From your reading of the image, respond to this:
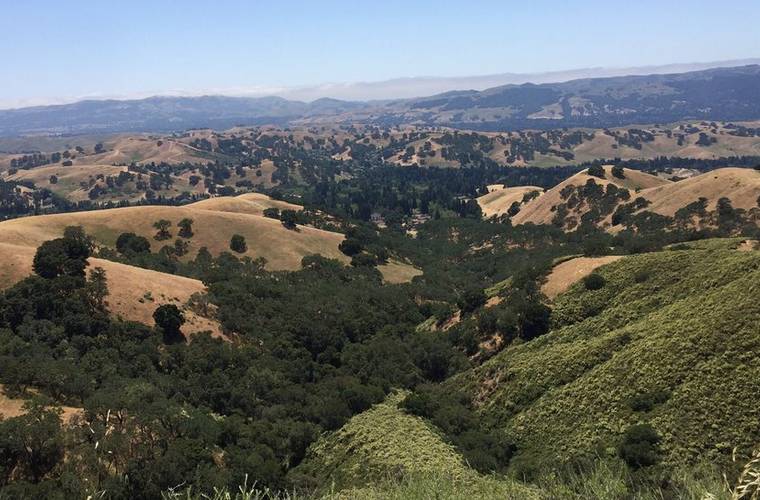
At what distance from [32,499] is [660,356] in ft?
151

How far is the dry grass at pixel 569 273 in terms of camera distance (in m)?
65.6

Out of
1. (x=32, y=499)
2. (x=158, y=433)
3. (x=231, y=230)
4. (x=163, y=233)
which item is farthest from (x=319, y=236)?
(x=32, y=499)

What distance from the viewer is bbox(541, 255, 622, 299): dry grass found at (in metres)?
65.6

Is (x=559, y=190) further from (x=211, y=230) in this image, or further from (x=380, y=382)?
(x=380, y=382)

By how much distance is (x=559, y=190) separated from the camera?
7077 inches

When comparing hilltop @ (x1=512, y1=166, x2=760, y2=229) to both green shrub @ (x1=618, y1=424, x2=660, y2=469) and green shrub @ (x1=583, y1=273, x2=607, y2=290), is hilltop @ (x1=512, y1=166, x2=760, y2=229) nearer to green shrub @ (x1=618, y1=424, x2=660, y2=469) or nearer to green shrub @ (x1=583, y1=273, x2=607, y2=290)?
green shrub @ (x1=583, y1=273, x2=607, y2=290)

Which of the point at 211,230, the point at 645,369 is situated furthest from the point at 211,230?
the point at 645,369

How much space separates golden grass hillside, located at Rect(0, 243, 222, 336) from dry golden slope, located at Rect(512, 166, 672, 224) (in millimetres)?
130076

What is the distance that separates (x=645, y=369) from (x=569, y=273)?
86.0 ft

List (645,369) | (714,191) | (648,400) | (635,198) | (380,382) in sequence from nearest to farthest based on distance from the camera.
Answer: (648,400), (645,369), (380,382), (714,191), (635,198)

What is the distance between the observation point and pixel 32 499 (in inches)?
1161

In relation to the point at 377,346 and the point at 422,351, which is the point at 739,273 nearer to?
the point at 422,351

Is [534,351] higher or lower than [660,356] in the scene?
lower

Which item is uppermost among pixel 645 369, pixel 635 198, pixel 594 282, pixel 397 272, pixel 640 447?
pixel 594 282
